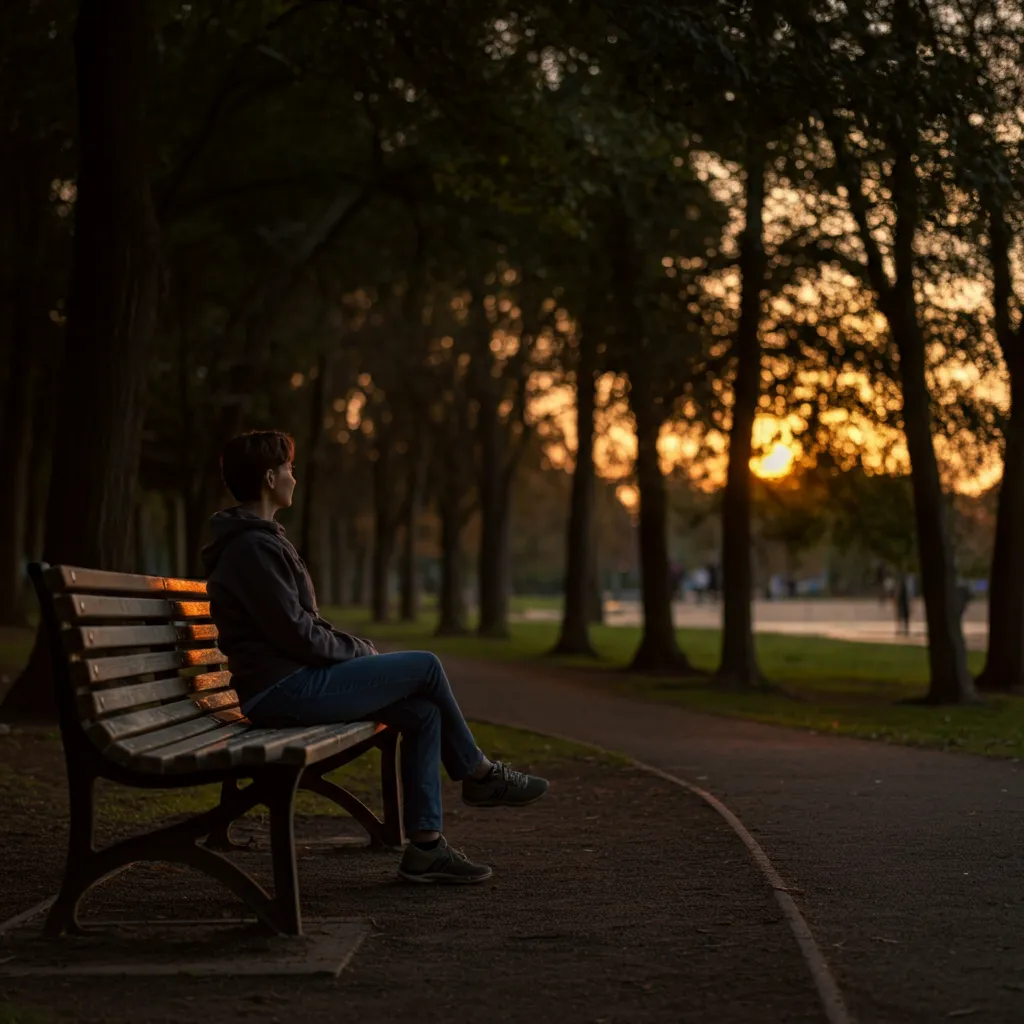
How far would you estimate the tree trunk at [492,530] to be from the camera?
38.2 meters

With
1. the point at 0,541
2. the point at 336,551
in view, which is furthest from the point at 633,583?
the point at 0,541

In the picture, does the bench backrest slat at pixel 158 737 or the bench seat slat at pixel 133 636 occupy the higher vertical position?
the bench seat slat at pixel 133 636

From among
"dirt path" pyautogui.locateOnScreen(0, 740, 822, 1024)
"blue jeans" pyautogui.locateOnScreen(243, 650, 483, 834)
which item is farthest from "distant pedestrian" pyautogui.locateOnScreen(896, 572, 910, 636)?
"blue jeans" pyautogui.locateOnScreen(243, 650, 483, 834)

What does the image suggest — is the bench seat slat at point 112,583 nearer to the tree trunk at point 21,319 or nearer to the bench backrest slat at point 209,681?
the bench backrest slat at point 209,681

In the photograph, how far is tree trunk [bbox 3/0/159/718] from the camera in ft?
43.5

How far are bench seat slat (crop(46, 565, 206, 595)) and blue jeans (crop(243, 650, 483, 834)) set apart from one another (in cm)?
61

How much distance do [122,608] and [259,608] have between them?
50cm

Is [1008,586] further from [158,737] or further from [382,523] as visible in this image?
[382,523]

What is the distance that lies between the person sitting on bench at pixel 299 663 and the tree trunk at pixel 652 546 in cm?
1647

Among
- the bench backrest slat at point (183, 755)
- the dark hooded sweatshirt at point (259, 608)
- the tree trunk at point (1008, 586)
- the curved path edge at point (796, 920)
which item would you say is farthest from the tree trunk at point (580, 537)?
the bench backrest slat at point (183, 755)

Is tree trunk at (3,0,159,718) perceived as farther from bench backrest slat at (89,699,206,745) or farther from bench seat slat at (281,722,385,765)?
bench seat slat at (281,722,385,765)

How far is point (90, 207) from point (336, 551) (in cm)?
5159

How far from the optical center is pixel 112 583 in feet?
20.4

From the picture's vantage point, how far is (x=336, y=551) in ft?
213
